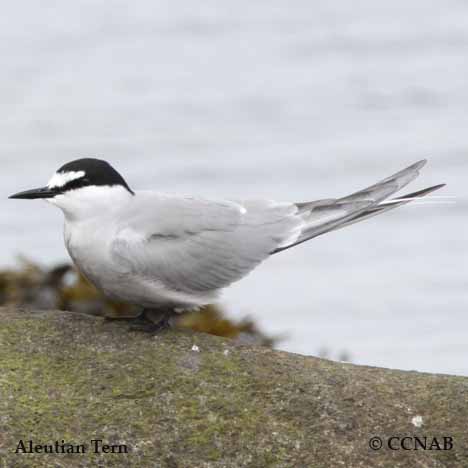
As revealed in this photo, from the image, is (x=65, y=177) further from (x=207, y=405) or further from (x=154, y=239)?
(x=207, y=405)

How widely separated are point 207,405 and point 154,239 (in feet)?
3.45

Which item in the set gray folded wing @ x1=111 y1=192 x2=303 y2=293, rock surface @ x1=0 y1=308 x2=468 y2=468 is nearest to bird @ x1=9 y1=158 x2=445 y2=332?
gray folded wing @ x1=111 y1=192 x2=303 y2=293

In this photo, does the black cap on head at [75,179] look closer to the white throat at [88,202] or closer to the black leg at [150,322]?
the white throat at [88,202]

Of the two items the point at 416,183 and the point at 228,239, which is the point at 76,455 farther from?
the point at 416,183

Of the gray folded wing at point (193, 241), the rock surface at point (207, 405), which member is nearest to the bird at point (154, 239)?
the gray folded wing at point (193, 241)

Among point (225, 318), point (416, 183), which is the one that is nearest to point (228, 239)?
point (225, 318)

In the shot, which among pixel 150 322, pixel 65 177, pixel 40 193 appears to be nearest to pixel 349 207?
pixel 150 322

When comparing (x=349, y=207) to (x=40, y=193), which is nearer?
(x=40, y=193)

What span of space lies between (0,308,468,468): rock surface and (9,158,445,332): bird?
0.30 meters

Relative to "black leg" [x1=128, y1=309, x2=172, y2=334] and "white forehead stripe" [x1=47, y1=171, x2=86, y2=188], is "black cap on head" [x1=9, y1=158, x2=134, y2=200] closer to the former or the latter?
"white forehead stripe" [x1=47, y1=171, x2=86, y2=188]

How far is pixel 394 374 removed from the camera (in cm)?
566

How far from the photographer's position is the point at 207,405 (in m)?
5.28

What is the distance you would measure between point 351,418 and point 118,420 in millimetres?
913

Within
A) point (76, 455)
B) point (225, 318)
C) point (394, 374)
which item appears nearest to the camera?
point (76, 455)
